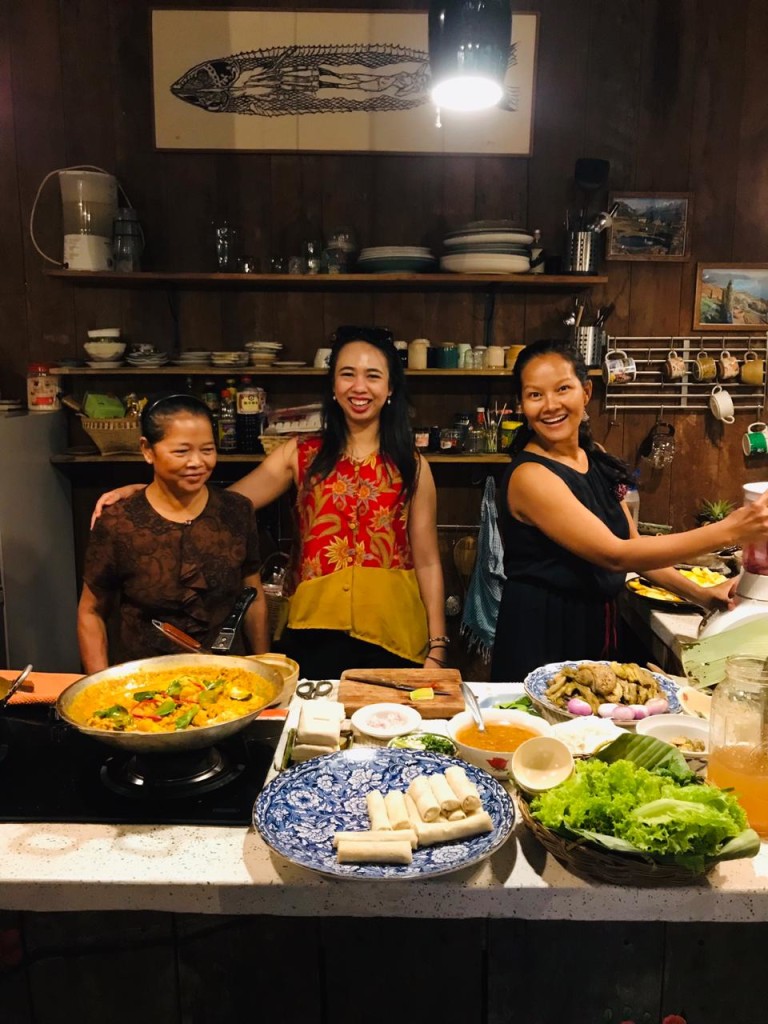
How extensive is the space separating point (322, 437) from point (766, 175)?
2574 mm

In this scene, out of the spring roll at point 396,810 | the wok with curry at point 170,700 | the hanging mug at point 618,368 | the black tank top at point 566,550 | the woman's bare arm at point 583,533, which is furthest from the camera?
the hanging mug at point 618,368

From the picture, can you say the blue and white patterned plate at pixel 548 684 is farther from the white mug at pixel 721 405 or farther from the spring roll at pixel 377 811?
the white mug at pixel 721 405

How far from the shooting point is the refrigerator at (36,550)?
322cm

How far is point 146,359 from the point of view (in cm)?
357

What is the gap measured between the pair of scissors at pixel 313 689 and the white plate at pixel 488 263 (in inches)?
86.6

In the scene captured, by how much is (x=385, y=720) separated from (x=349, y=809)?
33 centimetres

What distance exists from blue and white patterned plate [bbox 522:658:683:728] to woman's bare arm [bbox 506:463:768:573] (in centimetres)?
39

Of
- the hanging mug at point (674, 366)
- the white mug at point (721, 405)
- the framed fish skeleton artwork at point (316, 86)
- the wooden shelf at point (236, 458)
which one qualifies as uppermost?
the framed fish skeleton artwork at point (316, 86)

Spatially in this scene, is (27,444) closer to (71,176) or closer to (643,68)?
(71,176)

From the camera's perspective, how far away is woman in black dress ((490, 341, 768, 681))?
221cm

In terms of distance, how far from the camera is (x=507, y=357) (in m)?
3.68

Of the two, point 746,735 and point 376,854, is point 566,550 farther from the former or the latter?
point 376,854

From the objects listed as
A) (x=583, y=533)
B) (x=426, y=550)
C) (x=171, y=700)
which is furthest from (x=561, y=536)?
(x=171, y=700)

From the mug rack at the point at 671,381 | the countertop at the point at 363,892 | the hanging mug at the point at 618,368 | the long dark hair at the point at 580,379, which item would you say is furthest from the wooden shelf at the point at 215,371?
the countertop at the point at 363,892
